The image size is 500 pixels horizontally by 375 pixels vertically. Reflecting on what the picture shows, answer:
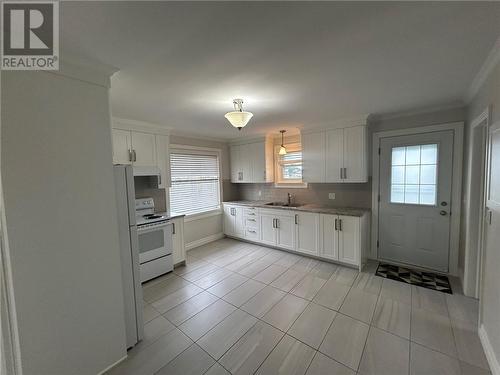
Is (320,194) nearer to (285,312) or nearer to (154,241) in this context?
(285,312)

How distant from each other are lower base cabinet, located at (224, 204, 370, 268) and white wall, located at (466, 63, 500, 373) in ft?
4.54

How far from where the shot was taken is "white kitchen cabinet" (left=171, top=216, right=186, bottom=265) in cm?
347

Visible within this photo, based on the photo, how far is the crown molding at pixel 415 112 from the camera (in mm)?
2816

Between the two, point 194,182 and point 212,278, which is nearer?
point 212,278

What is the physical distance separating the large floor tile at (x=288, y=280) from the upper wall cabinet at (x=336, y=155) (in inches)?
65.4

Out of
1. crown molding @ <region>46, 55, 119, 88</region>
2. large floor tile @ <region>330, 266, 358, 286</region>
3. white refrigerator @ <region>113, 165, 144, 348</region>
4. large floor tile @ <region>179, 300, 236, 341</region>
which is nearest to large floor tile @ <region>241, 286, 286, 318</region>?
large floor tile @ <region>179, 300, 236, 341</region>

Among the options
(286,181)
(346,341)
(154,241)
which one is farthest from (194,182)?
(346,341)

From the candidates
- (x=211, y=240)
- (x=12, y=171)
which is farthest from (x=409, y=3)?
(x=211, y=240)

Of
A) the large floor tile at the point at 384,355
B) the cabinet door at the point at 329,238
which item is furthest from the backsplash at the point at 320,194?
the large floor tile at the point at 384,355

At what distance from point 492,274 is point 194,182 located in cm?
431

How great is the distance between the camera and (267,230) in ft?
13.9

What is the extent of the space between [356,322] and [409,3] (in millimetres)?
2554

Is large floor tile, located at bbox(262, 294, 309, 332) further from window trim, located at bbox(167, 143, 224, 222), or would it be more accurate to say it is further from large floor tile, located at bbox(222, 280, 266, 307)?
window trim, located at bbox(167, 143, 224, 222)

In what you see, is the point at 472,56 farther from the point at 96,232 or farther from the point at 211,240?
the point at 211,240
